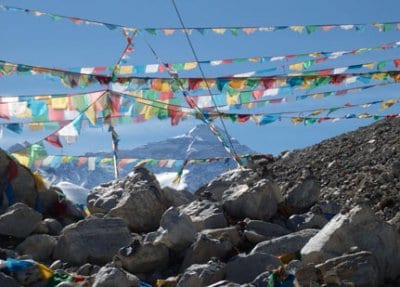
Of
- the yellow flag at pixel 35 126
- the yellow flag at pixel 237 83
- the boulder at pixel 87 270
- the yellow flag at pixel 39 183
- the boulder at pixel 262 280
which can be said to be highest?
the yellow flag at pixel 237 83

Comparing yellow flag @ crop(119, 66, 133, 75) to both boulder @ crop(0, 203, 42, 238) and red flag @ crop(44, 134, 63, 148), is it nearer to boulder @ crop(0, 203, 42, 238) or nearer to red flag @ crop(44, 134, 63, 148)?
red flag @ crop(44, 134, 63, 148)

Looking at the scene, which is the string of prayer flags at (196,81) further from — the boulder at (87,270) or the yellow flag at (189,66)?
the boulder at (87,270)

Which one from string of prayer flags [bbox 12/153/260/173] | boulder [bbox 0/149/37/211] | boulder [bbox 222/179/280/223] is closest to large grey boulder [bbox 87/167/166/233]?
boulder [bbox 0/149/37/211]

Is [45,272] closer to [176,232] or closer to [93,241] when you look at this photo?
[93,241]

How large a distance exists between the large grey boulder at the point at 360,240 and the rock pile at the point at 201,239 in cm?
1

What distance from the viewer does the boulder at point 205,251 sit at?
30.0 ft

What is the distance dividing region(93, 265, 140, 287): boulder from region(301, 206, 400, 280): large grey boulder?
2025 mm

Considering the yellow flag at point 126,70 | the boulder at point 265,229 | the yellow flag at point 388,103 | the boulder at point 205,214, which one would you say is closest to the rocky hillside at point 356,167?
the yellow flag at point 388,103

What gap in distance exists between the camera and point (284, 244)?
29.6 feet

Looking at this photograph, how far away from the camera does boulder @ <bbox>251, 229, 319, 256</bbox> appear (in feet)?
29.3

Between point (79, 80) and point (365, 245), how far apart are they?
32.9 feet

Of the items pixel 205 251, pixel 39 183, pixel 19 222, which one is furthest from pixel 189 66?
pixel 205 251

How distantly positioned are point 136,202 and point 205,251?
2.34 metres

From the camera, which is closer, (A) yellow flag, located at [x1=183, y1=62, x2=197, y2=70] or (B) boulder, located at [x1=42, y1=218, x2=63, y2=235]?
(B) boulder, located at [x1=42, y1=218, x2=63, y2=235]
